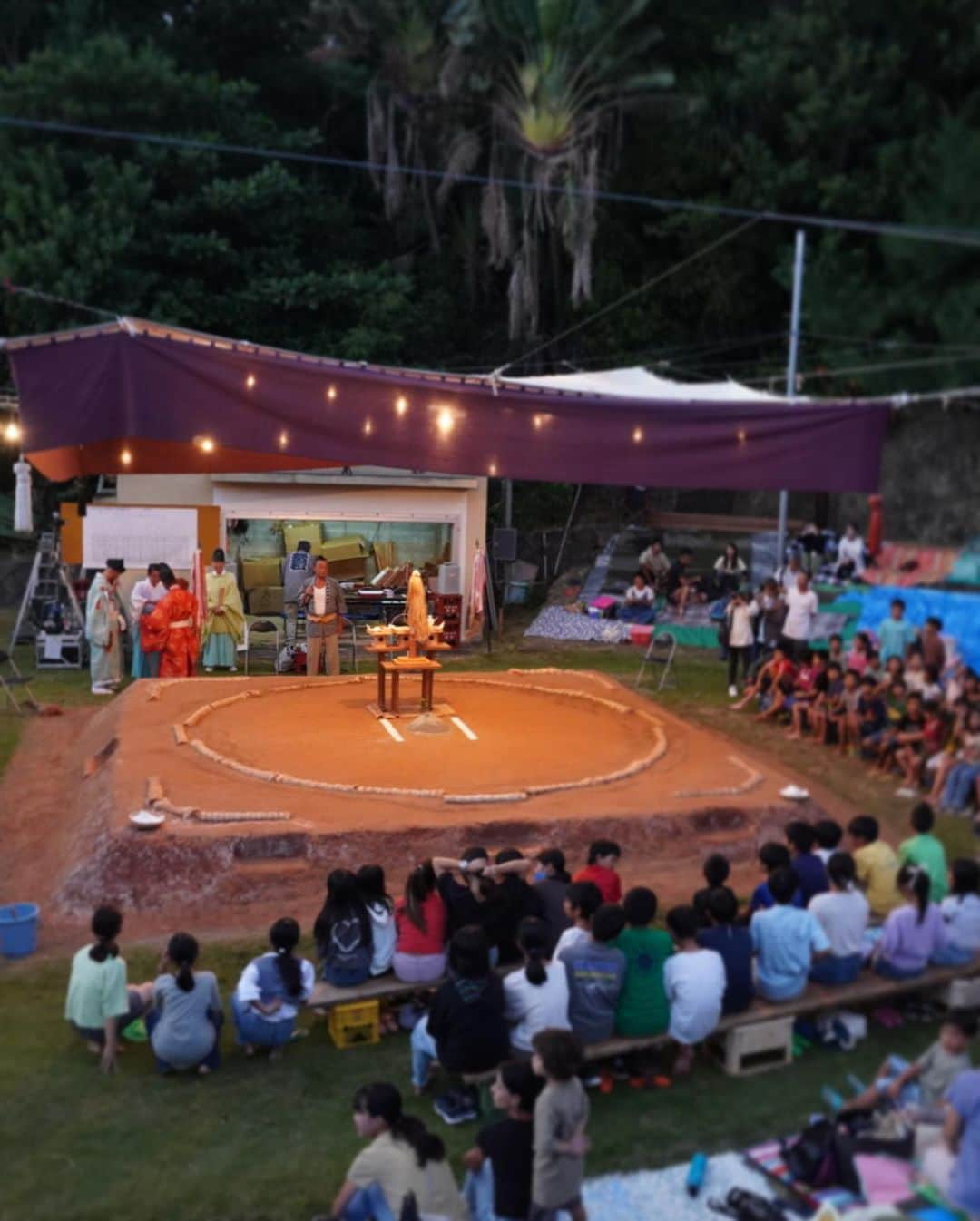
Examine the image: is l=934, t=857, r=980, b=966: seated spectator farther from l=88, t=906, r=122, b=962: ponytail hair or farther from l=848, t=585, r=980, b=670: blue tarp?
l=88, t=906, r=122, b=962: ponytail hair

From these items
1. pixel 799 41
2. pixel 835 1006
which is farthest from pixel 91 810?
pixel 799 41

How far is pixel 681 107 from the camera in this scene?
19.8 metres

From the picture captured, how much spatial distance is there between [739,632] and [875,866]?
258 inches

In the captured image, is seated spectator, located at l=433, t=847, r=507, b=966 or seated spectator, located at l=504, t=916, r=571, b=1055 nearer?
seated spectator, located at l=504, t=916, r=571, b=1055

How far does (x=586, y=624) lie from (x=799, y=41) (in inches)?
341

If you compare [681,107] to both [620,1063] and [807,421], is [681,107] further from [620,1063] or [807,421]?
[620,1063]

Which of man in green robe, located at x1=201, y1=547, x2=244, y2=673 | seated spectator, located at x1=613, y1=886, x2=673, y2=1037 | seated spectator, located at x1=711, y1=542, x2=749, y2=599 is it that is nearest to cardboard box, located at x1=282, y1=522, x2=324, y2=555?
man in green robe, located at x1=201, y1=547, x2=244, y2=673

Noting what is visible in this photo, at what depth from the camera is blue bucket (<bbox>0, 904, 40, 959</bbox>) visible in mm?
5965

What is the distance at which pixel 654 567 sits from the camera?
690 inches

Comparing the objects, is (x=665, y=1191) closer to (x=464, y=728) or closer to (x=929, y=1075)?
(x=929, y=1075)

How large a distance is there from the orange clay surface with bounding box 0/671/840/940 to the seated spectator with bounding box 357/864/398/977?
146cm

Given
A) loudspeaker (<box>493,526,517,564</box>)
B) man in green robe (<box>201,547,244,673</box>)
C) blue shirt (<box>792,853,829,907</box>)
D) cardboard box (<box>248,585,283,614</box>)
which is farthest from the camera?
loudspeaker (<box>493,526,517,564</box>)

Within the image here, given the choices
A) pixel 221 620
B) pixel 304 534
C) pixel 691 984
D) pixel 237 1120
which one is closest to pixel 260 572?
pixel 304 534

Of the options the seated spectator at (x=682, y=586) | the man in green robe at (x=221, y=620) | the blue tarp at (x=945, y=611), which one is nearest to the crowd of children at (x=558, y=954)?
the blue tarp at (x=945, y=611)
